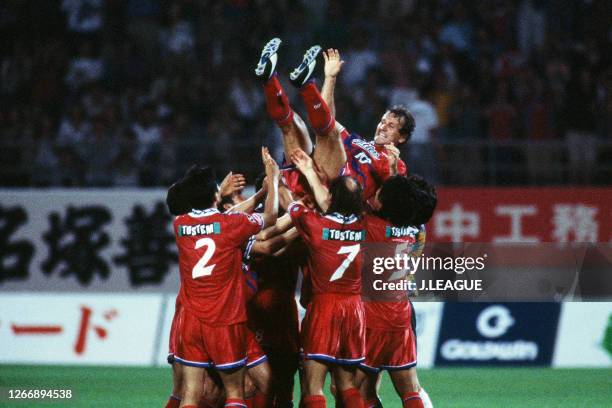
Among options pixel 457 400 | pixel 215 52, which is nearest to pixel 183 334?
pixel 457 400

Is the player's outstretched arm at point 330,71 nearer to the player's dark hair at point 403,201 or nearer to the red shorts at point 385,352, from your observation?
the player's dark hair at point 403,201

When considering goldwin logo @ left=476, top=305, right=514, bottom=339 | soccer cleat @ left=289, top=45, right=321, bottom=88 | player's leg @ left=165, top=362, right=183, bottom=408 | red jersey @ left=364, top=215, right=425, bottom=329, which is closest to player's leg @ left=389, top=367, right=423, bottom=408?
red jersey @ left=364, top=215, right=425, bottom=329

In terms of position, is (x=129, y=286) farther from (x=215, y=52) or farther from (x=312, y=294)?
(x=312, y=294)

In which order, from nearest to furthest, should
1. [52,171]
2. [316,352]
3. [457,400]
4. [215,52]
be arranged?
[316,352]
[457,400]
[52,171]
[215,52]

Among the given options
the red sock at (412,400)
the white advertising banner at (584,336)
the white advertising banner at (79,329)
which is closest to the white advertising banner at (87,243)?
the white advertising banner at (79,329)

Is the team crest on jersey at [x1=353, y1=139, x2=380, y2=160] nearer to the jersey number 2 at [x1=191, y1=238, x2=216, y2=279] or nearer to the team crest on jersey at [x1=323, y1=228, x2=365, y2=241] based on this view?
the team crest on jersey at [x1=323, y1=228, x2=365, y2=241]

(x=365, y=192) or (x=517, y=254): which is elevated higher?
(x=365, y=192)

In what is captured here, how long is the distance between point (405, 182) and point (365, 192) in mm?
837

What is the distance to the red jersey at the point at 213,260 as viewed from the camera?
7598 millimetres

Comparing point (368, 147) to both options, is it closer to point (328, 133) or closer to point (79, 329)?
point (328, 133)

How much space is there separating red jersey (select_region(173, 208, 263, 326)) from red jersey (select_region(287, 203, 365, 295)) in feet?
1.12

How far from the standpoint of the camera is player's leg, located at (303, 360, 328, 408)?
7.52 meters

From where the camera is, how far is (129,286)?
14594 mm

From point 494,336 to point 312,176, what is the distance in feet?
17.0
